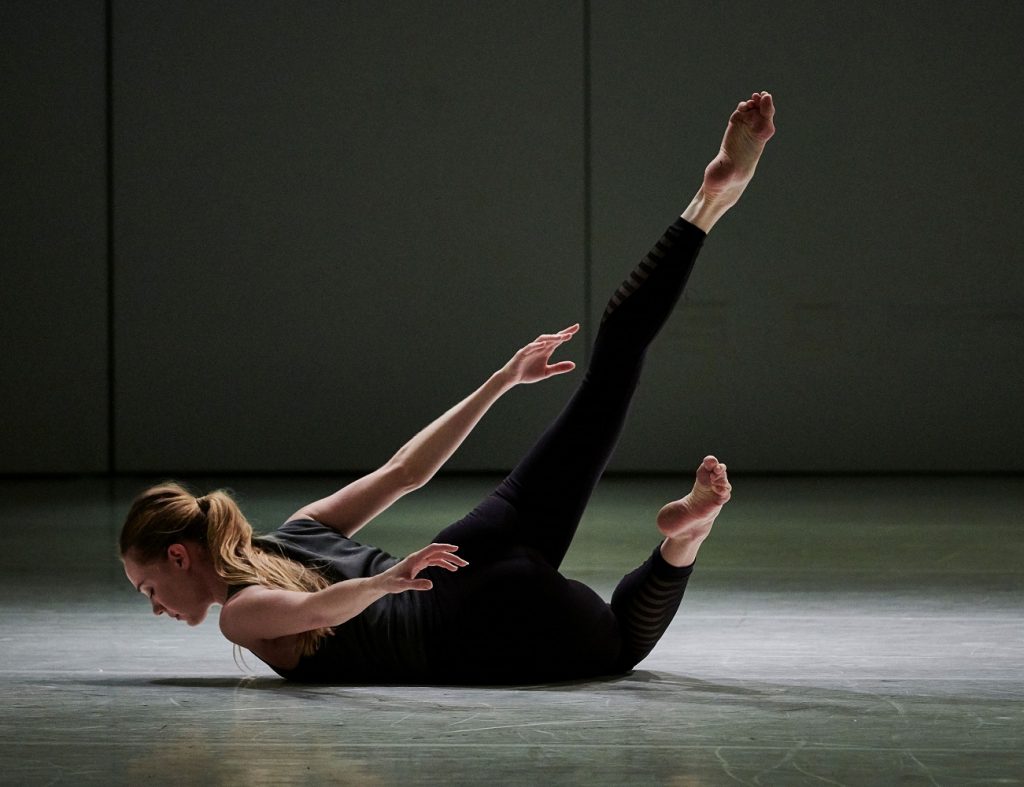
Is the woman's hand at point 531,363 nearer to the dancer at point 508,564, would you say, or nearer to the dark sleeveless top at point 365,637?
the dancer at point 508,564

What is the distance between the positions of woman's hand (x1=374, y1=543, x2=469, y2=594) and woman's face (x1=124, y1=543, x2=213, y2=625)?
392 mm

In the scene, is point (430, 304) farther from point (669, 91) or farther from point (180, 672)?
point (180, 672)

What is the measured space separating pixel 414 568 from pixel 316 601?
0.21 metres

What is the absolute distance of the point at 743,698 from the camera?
2.32m

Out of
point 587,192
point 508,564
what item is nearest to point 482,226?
point 587,192

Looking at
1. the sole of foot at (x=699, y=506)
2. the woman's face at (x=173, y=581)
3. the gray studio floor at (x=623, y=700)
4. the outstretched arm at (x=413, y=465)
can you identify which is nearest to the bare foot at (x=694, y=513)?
the sole of foot at (x=699, y=506)

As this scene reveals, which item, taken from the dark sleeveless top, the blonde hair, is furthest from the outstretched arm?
the blonde hair

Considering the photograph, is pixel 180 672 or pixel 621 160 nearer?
pixel 180 672

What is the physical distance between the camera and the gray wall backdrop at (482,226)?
770 centimetres

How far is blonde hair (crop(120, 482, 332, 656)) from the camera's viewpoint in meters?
2.32

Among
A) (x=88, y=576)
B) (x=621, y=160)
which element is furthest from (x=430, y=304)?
(x=88, y=576)

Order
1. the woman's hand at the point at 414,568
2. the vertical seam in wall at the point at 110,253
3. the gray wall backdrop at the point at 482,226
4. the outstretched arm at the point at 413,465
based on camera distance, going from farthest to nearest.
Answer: the vertical seam in wall at the point at 110,253 < the gray wall backdrop at the point at 482,226 < the outstretched arm at the point at 413,465 < the woman's hand at the point at 414,568

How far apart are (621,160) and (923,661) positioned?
17.6 ft

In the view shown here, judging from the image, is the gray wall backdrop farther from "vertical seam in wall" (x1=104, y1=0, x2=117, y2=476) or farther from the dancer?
the dancer
